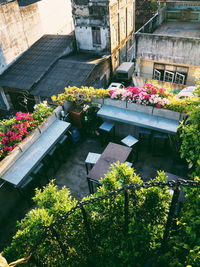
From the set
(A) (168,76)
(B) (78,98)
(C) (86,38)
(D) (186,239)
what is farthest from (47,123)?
(C) (86,38)

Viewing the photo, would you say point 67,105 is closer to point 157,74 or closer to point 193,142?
point 157,74

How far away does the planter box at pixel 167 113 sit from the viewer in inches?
508

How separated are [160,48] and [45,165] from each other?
41.2ft

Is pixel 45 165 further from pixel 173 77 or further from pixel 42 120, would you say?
pixel 173 77

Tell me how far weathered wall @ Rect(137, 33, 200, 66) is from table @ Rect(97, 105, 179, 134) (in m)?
6.70

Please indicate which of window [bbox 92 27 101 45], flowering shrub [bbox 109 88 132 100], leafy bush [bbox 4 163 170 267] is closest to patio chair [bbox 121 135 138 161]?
flowering shrub [bbox 109 88 132 100]

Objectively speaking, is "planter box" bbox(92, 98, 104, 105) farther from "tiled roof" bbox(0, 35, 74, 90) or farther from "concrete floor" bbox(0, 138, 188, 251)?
"tiled roof" bbox(0, 35, 74, 90)

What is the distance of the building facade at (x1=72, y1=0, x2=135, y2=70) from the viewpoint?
807 inches

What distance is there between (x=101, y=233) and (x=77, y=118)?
9.39 m

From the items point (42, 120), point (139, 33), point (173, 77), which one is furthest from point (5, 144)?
point (173, 77)

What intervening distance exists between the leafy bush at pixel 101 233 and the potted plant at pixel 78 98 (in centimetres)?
864

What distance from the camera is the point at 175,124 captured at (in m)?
12.9

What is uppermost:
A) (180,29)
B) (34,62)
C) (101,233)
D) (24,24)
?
(24,24)

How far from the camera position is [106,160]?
37.6ft
